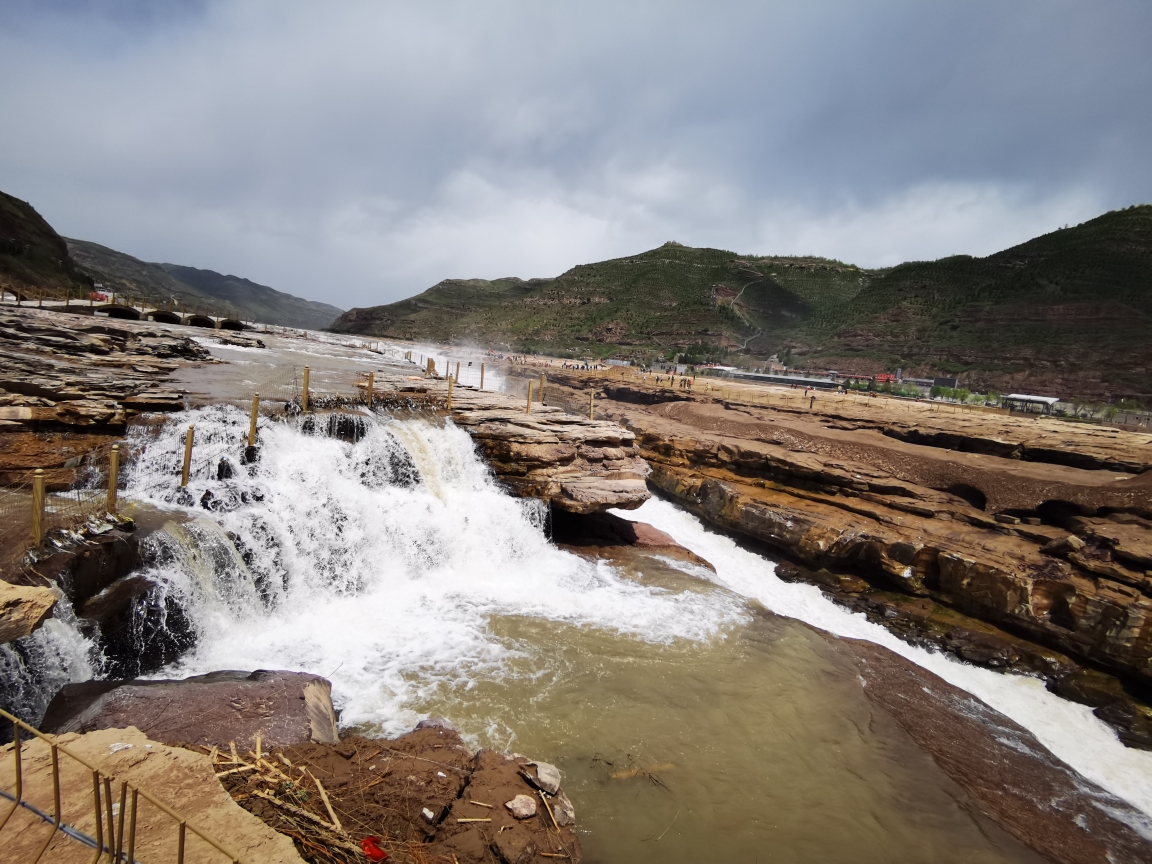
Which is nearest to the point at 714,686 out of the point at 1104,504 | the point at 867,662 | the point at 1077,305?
the point at 867,662

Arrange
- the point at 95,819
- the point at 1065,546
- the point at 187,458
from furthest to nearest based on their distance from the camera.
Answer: the point at 1065,546 → the point at 187,458 → the point at 95,819

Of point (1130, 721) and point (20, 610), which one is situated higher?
point (20, 610)

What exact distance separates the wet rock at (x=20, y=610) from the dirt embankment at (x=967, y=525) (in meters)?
13.9

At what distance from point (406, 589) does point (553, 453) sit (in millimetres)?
5500

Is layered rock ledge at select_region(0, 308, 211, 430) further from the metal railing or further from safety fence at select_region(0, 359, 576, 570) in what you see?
the metal railing

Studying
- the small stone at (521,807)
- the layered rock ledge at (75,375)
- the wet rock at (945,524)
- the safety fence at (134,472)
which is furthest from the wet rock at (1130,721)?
the layered rock ledge at (75,375)

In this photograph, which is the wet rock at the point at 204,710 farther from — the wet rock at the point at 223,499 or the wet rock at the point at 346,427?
the wet rock at the point at 346,427

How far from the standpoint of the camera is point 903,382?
42.4m

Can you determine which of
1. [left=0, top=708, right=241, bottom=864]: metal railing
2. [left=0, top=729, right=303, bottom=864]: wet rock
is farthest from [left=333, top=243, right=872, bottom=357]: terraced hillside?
[left=0, top=708, right=241, bottom=864]: metal railing

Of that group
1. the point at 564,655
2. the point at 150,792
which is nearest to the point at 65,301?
the point at 564,655

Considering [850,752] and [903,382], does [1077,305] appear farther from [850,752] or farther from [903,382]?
[850,752]

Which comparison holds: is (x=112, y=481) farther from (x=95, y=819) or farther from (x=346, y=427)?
(x=95, y=819)

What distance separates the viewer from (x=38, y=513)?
6.13 meters

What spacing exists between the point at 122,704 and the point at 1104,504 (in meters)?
18.6
